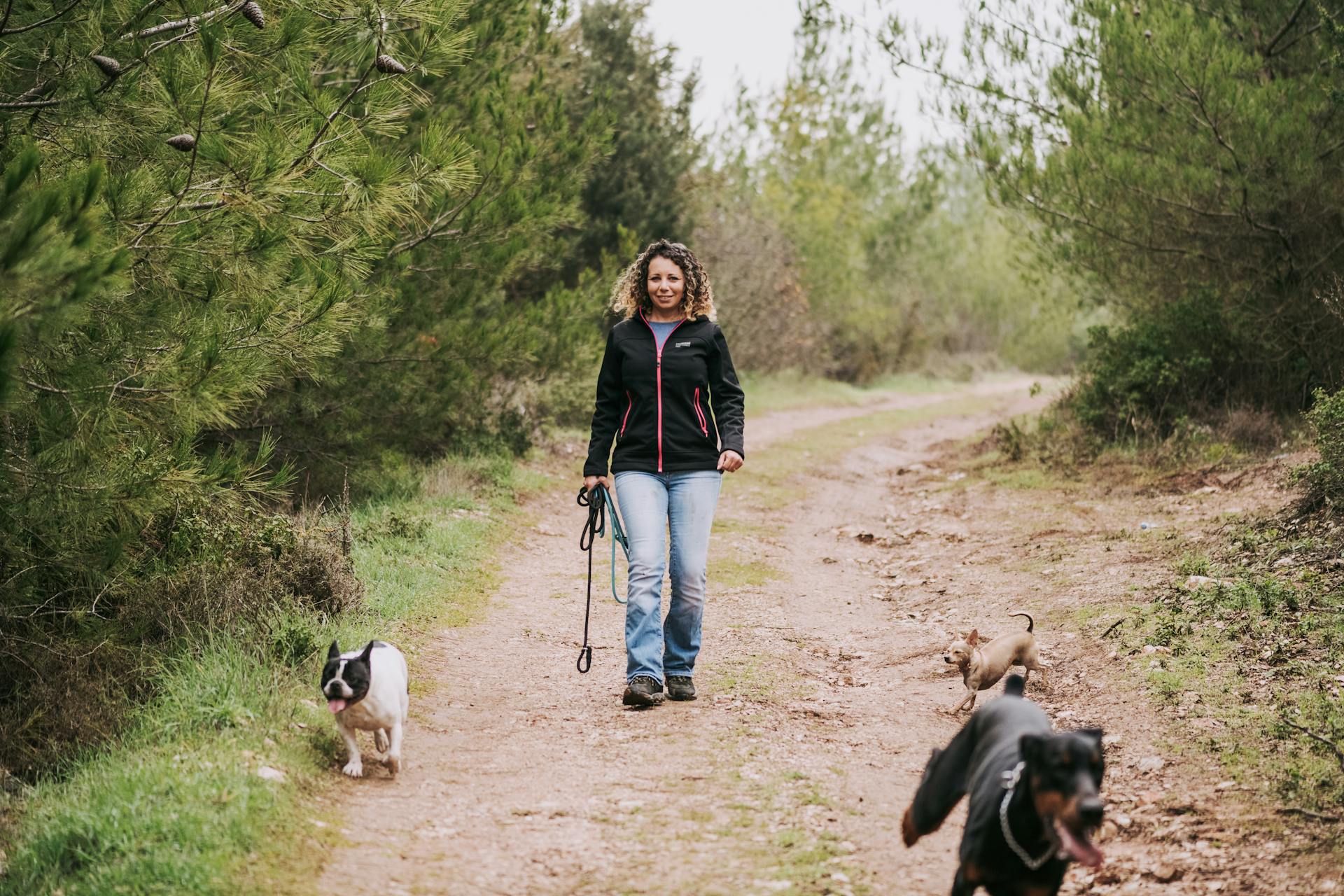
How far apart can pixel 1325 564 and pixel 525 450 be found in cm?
940

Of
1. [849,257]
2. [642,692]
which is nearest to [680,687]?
[642,692]

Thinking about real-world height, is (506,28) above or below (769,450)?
above

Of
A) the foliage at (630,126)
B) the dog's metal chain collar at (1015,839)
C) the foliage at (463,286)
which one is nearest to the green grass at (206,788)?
the dog's metal chain collar at (1015,839)

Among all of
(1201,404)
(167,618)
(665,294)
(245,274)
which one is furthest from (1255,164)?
→ (167,618)

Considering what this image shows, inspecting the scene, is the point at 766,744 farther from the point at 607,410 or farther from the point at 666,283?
the point at 666,283

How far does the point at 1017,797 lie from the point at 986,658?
3007 mm

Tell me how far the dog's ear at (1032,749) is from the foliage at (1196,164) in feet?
31.6

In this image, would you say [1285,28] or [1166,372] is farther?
[1166,372]

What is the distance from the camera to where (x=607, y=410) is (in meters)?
6.00

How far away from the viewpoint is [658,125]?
20641mm

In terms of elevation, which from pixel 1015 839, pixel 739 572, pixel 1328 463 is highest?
pixel 1328 463

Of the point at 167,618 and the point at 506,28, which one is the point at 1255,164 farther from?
the point at 167,618

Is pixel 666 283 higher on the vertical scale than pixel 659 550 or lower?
higher

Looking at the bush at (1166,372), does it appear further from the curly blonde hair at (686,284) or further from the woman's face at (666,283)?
the woman's face at (666,283)
